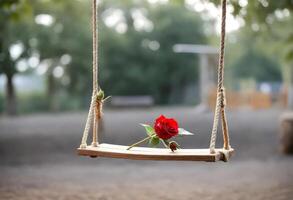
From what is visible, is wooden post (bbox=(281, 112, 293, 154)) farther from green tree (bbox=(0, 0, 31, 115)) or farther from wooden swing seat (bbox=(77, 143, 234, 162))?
green tree (bbox=(0, 0, 31, 115))

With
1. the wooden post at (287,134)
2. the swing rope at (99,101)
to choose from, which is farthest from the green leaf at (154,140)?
the wooden post at (287,134)

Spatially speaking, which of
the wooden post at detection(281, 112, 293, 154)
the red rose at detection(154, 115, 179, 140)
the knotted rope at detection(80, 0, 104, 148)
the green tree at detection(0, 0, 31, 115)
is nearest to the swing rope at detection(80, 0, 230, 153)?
the knotted rope at detection(80, 0, 104, 148)

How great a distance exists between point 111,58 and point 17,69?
5.67m

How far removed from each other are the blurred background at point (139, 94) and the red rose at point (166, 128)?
2.33 m

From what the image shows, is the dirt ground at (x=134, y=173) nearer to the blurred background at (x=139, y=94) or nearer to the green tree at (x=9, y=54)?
the blurred background at (x=139, y=94)

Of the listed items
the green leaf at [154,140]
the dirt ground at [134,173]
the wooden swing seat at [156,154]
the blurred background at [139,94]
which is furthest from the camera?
the blurred background at [139,94]

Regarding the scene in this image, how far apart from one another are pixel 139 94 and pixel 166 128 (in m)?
24.2

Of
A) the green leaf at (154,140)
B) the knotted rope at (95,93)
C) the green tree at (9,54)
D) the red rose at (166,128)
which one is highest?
the green tree at (9,54)

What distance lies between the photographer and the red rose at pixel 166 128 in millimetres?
3303

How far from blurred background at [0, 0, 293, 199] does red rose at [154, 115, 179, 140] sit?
7.64ft

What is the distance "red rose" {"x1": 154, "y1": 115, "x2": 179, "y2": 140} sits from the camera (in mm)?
3303

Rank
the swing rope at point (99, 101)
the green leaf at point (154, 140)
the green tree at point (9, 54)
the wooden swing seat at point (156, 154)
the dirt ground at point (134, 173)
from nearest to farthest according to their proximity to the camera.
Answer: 1. the wooden swing seat at point (156, 154)
2. the swing rope at point (99, 101)
3. the green leaf at point (154, 140)
4. the dirt ground at point (134, 173)
5. the green tree at point (9, 54)

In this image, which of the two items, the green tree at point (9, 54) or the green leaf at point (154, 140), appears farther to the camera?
the green tree at point (9, 54)

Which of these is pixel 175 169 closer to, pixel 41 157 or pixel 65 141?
pixel 41 157
